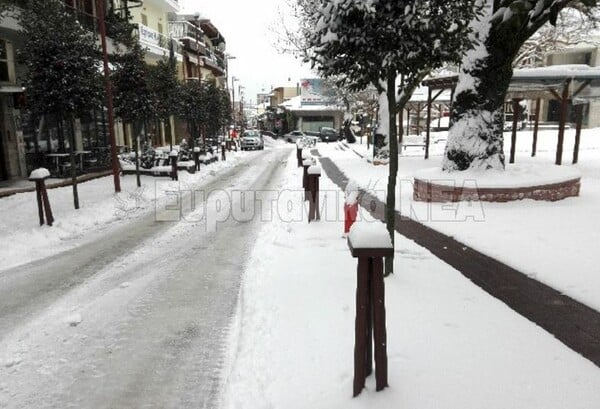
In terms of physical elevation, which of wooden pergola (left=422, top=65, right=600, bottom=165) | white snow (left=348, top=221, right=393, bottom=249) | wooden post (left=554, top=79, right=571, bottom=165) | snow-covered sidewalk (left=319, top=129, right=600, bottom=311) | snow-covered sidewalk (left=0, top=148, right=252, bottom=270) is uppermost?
wooden pergola (left=422, top=65, right=600, bottom=165)

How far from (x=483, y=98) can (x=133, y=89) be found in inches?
403

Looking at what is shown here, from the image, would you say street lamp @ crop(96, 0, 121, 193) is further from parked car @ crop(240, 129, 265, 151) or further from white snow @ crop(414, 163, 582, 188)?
parked car @ crop(240, 129, 265, 151)

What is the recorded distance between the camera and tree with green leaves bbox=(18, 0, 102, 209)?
9.69 metres

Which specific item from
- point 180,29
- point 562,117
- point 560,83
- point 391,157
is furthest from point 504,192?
point 180,29

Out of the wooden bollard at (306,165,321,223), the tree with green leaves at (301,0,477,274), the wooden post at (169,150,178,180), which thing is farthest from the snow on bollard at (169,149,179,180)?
the tree with green leaves at (301,0,477,274)

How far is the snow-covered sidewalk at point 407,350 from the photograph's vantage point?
295cm

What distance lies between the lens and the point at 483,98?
944 centimetres

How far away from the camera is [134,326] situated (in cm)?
442

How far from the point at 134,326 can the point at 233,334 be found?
1035mm

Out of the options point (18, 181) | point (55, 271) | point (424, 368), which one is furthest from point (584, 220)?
point (18, 181)

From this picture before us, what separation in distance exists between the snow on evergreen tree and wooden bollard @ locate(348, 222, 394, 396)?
756 centimetres

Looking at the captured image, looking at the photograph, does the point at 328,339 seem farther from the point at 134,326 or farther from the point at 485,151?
the point at 485,151

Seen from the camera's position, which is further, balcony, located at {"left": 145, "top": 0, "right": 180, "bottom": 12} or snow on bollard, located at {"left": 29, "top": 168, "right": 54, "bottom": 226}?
balcony, located at {"left": 145, "top": 0, "right": 180, "bottom": 12}

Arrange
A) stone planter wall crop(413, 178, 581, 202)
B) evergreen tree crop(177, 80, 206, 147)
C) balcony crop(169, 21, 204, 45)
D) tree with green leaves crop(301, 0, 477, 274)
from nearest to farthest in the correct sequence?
tree with green leaves crop(301, 0, 477, 274)
stone planter wall crop(413, 178, 581, 202)
evergreen tree crop(177, 80, 206, 147)
balcony crop(169, 21, 204, 45)
